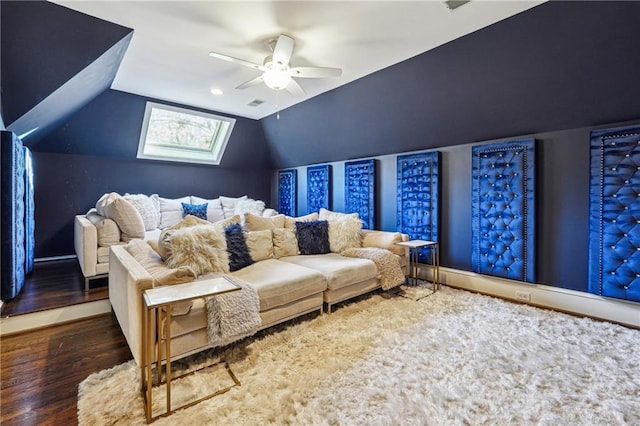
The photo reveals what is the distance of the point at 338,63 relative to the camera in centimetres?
315

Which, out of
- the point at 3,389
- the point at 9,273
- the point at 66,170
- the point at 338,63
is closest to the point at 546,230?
the point at 338,63

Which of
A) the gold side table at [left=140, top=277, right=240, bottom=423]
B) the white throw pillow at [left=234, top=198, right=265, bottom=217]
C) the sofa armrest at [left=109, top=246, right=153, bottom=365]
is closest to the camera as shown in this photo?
the gold side table at [left=140, top=277, right=240, bottom=423]

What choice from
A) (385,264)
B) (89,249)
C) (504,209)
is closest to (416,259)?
(385,264)

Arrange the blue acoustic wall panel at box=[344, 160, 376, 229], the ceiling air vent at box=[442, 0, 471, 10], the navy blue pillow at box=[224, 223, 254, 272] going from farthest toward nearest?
the blue acoustic wall panel at box=[344, 160, 376, 229] → the navy blue pillow at box=[224, 223, 254, 272] → the ceiling air vent at box=[442, 0, 471, 10]

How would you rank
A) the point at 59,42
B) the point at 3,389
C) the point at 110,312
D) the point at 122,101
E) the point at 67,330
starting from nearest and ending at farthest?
the point at 3,389
the point at 59,42
the point at 67,330
the point at 110,312
the point at 122,101

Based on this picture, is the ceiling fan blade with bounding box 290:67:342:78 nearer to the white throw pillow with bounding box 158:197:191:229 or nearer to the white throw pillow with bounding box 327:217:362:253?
the white throw pillow with bounding box 327:217:362:253

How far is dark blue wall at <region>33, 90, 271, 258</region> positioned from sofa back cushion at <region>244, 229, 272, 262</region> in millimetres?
2952

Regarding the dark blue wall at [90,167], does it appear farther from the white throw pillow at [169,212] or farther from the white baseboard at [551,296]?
the white baseboard at [551,296]

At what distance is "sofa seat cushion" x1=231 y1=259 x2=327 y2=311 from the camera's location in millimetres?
2309

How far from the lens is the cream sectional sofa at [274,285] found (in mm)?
1805

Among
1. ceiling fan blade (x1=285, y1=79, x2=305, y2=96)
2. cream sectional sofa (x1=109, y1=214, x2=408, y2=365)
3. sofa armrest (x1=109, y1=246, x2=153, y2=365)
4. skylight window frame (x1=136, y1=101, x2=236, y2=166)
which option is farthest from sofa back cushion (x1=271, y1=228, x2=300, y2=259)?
skylight window frame (x1=136, y1=101, x2=236, y2=166)

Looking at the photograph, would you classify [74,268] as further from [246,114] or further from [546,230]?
[546,230]

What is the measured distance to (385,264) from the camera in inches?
127

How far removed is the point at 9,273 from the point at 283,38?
129 inches
